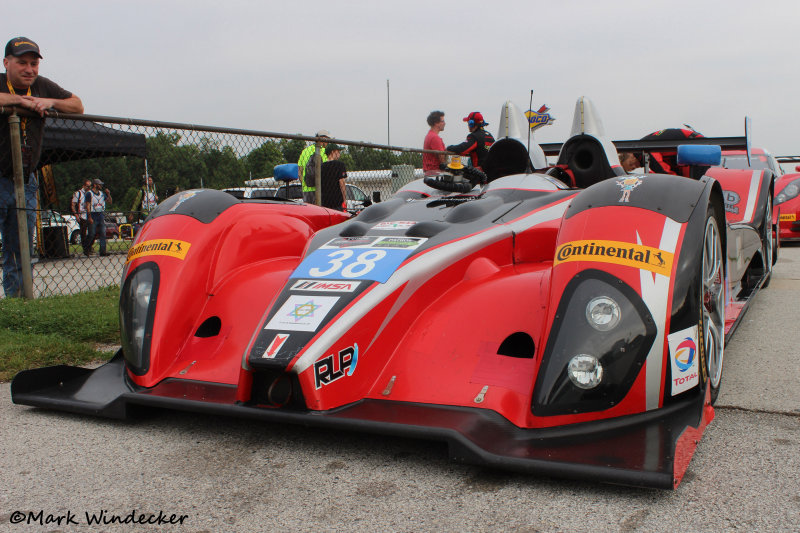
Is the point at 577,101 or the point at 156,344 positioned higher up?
the point at 577,101

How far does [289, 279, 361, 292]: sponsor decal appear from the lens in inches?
105

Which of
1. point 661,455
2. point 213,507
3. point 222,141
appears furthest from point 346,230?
point 222,141

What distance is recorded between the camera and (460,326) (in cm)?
278

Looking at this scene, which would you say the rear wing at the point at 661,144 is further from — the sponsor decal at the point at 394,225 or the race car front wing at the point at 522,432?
the race car front wing at the point at 522,432

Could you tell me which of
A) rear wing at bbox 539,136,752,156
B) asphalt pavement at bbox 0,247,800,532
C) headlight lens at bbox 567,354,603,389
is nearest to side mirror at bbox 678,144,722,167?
rear wing at bbox 539,136,752,156

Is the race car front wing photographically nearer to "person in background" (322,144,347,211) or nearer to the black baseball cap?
the black baseball cap

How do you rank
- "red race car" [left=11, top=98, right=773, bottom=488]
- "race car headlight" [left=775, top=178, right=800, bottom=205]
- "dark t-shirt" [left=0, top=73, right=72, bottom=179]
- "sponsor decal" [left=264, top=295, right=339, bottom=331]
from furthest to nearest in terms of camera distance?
"race car headlight" [left=775, top=178, right=800, bottom=205], "dark t-shirt" [left=0, top=73, right=72, bottom=179], "sponsor decal" [left=264, top=295, right=339, bottom=331], "red race car" [left=11, top=98, right=773, bottom=488]

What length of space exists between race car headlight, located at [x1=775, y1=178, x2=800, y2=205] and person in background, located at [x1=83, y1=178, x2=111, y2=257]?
37.7ft

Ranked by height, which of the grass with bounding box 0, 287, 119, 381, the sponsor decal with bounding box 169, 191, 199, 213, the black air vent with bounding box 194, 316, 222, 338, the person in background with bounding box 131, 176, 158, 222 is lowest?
the grass with bounding box 0, 287, 119, 381

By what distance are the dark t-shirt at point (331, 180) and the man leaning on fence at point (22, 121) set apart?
114 inches

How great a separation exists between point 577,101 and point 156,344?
10.7 feet

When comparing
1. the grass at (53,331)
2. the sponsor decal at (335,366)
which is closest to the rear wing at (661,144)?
the sponsor decal at (335,366)

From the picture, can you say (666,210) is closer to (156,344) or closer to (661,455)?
(661,455)

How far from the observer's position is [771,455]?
91.0 inches
